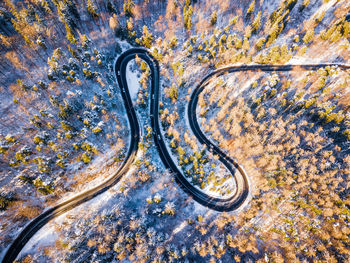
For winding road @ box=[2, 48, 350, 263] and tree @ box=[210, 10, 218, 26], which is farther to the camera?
tree @ box=[210, 10, 218, 26]

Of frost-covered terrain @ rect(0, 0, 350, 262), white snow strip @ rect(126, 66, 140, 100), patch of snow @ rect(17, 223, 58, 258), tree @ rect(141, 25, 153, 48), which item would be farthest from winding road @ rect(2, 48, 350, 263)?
tree @ rect(141, 25, 153, 48)

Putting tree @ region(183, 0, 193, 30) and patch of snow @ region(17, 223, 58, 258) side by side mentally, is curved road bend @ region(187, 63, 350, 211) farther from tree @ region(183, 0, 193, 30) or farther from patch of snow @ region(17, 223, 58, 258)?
patch of snow @ region(17, 223, 58, 258)

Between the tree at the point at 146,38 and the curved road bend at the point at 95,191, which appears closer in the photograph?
the curved road bend at the point at 95,191

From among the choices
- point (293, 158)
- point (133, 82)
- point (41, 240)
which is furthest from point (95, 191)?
point (293, 158)

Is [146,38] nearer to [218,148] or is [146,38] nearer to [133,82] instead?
[133,82]

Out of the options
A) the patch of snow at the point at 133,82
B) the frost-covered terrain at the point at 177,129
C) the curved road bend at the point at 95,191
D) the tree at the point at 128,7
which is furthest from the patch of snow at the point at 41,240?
the tree at the point at 128,7

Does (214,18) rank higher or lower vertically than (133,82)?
higher

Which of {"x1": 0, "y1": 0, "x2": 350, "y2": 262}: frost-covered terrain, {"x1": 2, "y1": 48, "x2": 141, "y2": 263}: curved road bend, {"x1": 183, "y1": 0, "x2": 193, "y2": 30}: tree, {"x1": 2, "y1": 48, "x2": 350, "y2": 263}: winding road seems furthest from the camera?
{"x1": 183, "y1": 0, "x2": 193, "y2": 30}: tree

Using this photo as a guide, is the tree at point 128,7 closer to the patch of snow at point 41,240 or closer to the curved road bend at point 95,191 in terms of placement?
the curved road bend at point 95,191

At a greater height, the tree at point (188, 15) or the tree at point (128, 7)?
the tree at point (128, 7)
